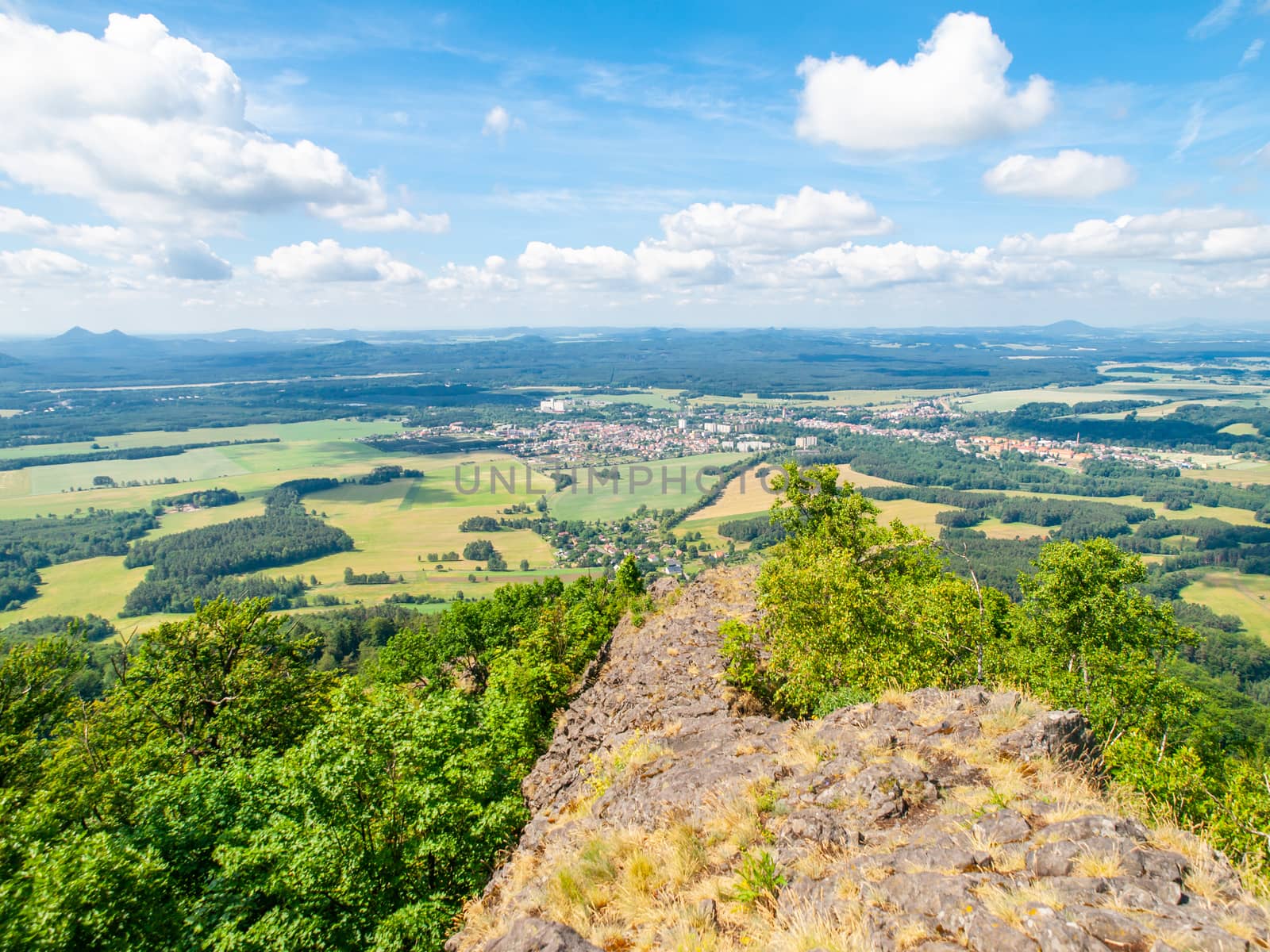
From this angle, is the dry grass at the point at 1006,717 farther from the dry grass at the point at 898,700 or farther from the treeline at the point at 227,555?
the treeline at the point at 227,555

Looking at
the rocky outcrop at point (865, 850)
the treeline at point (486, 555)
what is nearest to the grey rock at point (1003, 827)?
the rocky outcrop at point (865, 850)

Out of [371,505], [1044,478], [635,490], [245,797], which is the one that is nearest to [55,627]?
[371,505]

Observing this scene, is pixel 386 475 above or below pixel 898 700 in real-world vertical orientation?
below

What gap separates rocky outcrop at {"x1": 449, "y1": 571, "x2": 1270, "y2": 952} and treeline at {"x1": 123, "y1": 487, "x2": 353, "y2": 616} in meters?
97.2

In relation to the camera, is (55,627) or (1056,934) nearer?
(1056,934)

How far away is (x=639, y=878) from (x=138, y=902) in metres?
10.8

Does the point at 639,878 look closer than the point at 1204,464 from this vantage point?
Yes

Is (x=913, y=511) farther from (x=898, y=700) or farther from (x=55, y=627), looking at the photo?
(x=55, y=627)

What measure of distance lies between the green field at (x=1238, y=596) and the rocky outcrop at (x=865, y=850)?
95.4 meters

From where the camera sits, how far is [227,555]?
374ft

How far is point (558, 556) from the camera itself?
10438 centimetres

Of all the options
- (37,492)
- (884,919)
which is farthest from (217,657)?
(37,492)

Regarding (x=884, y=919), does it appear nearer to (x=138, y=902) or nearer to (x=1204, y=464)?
(x=138, y=902)

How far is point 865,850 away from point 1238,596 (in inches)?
4599
